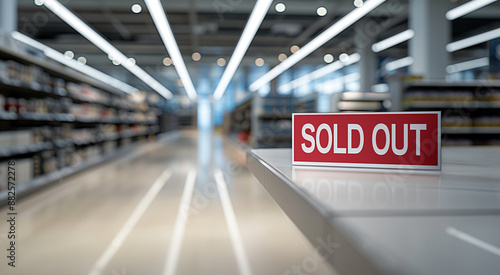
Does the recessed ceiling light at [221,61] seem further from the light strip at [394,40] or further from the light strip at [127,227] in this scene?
the light strip at [127,227]

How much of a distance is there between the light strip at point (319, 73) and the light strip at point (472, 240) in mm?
12473

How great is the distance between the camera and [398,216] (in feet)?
1.79

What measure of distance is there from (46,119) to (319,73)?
14.6 m

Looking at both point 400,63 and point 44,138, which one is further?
point 400,63

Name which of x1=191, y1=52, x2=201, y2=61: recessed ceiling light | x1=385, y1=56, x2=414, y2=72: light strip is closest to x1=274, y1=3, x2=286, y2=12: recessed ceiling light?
x1=191, y1=52, x2=201, y2=61: recessed ceiling light

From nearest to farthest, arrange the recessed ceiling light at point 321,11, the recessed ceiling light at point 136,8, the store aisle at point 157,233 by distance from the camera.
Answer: the store aisle at point 157,233
the recessed ceiling light at point 136,8
the recessed ceiling light at point 321,11

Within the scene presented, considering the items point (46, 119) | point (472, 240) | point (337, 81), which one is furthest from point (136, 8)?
point (337, 81)

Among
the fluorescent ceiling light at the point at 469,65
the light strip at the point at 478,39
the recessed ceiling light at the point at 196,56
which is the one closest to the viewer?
the light strip at the point at 478,39

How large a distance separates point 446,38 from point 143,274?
7.33 metres

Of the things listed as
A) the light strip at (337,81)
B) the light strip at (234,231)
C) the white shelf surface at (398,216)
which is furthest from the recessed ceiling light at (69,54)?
the white shelf surface at (398,216)

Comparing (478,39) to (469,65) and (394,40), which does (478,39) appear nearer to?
(394,40)

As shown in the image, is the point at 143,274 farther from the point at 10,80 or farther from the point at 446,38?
the point at 446,38

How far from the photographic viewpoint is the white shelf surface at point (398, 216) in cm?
41

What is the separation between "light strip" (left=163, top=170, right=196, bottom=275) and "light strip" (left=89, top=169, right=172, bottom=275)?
0.37m
